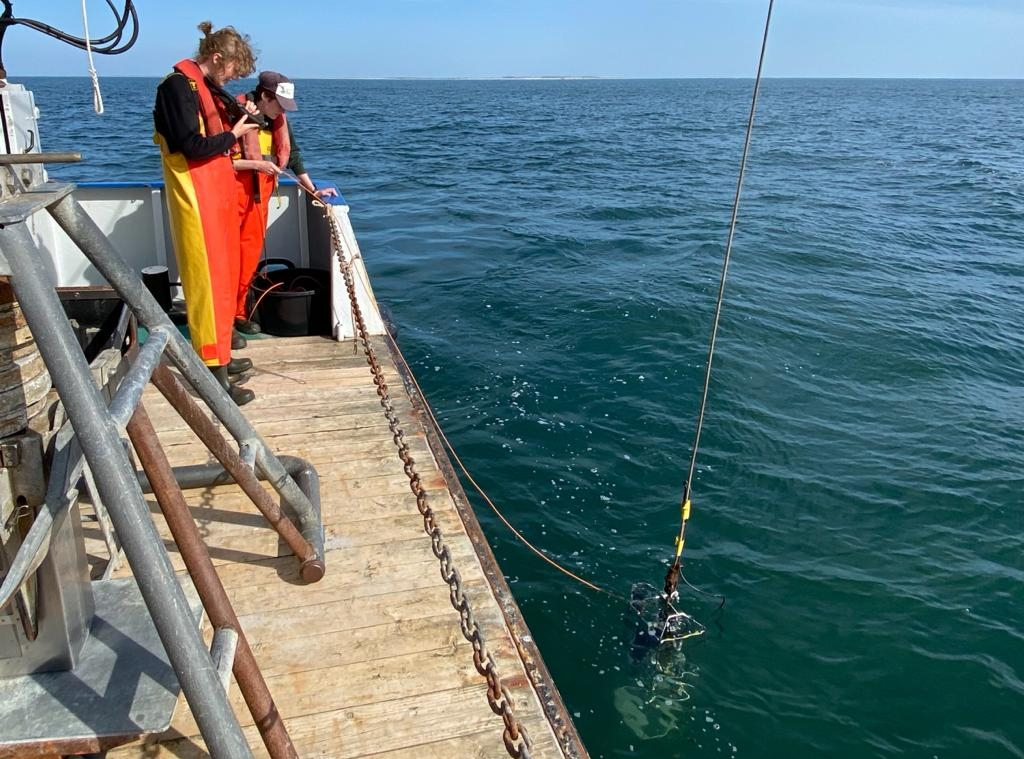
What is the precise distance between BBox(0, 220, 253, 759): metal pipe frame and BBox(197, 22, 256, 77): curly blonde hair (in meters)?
2.70

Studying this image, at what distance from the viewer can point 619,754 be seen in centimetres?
464

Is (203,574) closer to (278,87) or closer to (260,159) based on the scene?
(260,159)

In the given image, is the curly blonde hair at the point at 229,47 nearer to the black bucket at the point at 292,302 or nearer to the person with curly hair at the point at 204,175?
the person with curly hair at the point at 204,175

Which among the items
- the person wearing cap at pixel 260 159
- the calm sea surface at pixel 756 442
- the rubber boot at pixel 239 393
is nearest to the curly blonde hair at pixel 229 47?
the person wearing cap at pixel 260 159

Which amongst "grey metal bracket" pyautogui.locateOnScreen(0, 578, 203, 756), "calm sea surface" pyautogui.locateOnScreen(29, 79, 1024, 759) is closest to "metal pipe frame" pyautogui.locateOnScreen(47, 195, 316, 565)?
"grey metal bracket" pyautogui.locateOnScreen(0, 578, 203, 756)

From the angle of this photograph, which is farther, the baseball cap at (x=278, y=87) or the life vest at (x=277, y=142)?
the life vest at (x=277, y=142)

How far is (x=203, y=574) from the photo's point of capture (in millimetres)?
2359

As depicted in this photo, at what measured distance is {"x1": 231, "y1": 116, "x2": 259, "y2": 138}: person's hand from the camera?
4.48 meters

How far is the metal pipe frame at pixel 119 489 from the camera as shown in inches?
75.2

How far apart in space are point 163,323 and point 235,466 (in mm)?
573

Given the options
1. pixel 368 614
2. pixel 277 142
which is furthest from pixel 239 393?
pixel 368 614

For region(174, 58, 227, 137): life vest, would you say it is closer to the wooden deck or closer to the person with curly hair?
the person with curly hair

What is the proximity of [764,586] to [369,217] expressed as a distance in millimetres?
15286

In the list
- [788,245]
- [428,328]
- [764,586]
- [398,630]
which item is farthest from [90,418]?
[788,245]
